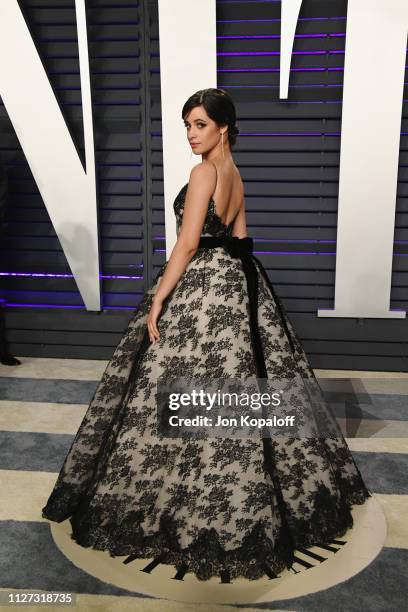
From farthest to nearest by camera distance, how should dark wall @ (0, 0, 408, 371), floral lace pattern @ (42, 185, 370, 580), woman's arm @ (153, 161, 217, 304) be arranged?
dark wall @ (0, 0, 408, 371)
woman's arm @ (153, 161, 217, 304)
floral lace pattern @ (42, 185, 370, 580)

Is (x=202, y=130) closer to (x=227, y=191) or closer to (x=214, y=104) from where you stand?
(x=214, y=104)

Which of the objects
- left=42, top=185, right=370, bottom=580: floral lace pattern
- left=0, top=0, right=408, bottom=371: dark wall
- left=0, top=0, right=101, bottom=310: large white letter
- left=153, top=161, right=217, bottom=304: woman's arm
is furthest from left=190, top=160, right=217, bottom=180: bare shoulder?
left=0, top=0, right=101, bottom=310: large white letter

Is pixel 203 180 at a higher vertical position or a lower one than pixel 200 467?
higher

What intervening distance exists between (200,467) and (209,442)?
90mm

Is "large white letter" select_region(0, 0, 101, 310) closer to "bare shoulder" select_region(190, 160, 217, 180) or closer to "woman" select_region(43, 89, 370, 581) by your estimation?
"woman" select_region(43, 89, 370, 581)

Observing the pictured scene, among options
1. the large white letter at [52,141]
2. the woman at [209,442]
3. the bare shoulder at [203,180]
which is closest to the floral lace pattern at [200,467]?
the woman at [209,442]

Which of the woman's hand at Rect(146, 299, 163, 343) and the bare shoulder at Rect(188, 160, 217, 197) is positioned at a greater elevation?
the bare shoulder at Rect(188, 160, 217, 197)

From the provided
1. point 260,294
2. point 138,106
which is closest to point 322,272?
point 138,106

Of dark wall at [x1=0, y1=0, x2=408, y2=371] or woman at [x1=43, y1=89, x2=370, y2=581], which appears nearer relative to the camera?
woman at [x1=43, y1=89, x2=370, y2=581]

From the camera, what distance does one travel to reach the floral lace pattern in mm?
2033

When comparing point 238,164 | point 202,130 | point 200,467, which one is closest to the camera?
point 200,467

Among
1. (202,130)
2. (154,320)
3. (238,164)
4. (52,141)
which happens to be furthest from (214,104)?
(52,141)

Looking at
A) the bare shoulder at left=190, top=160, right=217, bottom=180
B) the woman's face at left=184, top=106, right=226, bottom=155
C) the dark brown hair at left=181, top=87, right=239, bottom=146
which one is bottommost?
the bare shoulder at left=190, top=160, right=217, bottom=180

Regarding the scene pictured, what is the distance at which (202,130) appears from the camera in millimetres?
2184
